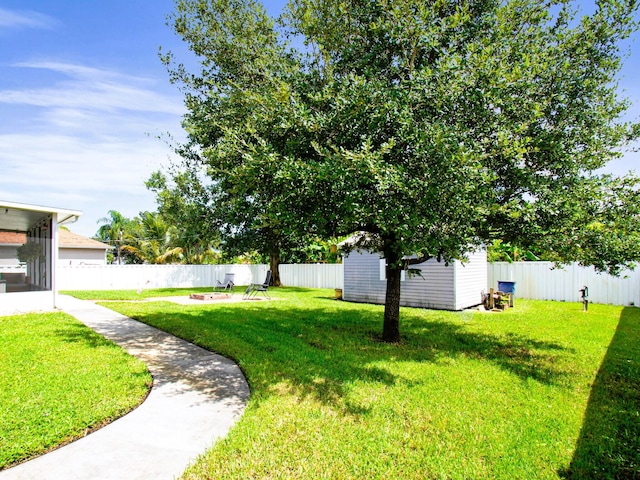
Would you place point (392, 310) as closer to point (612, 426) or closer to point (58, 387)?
point (612, 426)

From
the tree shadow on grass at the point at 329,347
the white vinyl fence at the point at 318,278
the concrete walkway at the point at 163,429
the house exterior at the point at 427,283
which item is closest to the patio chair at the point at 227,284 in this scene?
the white vinyl fence at the point at 318,278

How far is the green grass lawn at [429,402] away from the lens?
3.14m

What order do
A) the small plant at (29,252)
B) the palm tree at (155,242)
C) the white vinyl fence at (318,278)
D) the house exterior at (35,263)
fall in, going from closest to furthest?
1. the house exterior at (35,263)
2. the small plant at (29,252)
3. the white vinyl fence at (318,278)
4. the palm tree at (155,242)

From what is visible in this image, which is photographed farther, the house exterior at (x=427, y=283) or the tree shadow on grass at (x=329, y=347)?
the house exterior at (x=427, y=283)

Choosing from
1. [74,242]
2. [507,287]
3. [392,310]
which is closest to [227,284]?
[507,287]

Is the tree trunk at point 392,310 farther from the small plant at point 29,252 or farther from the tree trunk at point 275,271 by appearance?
the tree trunk at point 275,271

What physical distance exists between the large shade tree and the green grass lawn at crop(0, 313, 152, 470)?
303 centimetres

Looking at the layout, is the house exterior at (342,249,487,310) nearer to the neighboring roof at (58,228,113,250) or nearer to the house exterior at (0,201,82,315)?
the house exterior at (0,201,82,315)

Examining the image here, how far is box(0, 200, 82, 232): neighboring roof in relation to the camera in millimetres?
9898

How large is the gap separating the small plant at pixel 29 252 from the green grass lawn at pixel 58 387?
500 centimetres

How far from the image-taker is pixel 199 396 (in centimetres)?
447

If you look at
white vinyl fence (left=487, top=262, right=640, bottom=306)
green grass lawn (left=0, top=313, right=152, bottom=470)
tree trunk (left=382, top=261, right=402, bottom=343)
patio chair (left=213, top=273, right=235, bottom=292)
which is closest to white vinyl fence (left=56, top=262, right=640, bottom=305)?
white vinyl fence (left=487, top=262, right=640, bottom=306)

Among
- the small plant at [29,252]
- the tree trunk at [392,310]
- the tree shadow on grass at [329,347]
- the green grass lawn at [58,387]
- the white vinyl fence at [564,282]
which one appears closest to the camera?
the green grass lawn at [58,387]

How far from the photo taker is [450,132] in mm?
5250
